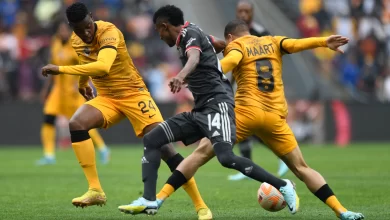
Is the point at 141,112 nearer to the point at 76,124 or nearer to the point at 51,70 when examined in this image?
the point at 76,124

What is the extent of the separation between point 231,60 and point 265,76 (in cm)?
60

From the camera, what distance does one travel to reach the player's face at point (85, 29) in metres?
9.55

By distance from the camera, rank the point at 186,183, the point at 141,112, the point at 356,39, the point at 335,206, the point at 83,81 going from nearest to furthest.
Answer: the point at 335,206 → the point at 186,183 → the point at 141,112 → the point at 83,81 → the point at 356,39

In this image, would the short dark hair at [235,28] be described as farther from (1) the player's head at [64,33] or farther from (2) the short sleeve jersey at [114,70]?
(1) the player's head at [64,33]

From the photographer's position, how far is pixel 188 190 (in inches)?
366

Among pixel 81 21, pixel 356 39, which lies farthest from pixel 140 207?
pixel 356 39

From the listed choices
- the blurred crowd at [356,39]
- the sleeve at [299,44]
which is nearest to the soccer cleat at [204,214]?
the sleeve at [299,44]

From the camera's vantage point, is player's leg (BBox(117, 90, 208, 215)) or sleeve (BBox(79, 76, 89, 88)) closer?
player's leg (BBox(117, 90, 208, 215))

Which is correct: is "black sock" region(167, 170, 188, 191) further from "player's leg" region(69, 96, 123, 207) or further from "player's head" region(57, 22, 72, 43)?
"player's head" region(57, 22, 72, 43)

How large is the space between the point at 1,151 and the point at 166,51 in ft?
22.6

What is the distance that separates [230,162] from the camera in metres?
8.58

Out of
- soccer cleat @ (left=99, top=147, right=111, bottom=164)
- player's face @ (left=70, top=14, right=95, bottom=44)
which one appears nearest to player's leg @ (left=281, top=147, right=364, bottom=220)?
player's face @ (left=70, top=14, right=95, bottom=44)

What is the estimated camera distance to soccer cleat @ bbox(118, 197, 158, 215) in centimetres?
837

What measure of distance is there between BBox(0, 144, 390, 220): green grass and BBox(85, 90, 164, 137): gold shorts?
3.58 feet
